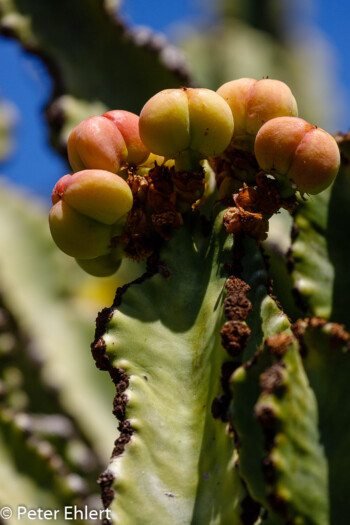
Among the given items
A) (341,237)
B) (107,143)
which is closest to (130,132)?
(107,143)

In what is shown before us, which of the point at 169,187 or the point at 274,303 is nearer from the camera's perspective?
the point at 274,303

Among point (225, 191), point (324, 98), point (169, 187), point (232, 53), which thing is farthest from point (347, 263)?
point (324, 98)

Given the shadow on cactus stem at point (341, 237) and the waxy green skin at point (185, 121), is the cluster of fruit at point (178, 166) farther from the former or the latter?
the shadow on cactus stem at point (341, 237)

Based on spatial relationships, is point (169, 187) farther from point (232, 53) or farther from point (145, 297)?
point (232, 53)

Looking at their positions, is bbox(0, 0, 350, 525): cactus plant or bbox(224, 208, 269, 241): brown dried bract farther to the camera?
bbox(224, 208, 269, 241): brown dried bract

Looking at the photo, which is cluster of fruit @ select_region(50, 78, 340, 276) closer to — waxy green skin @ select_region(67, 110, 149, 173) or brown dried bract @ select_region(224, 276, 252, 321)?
waxy green skin @ select_region(67, 110, 149, 173)

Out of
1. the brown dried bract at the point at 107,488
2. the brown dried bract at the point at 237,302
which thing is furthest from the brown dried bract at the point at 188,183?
the brown dried bract at the point at 107,488

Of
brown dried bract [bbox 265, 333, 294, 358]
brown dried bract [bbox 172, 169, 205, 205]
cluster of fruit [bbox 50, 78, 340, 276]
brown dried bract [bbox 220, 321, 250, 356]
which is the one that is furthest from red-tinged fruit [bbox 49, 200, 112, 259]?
brown dried bract [bbox 265, 333, 294, 358]
